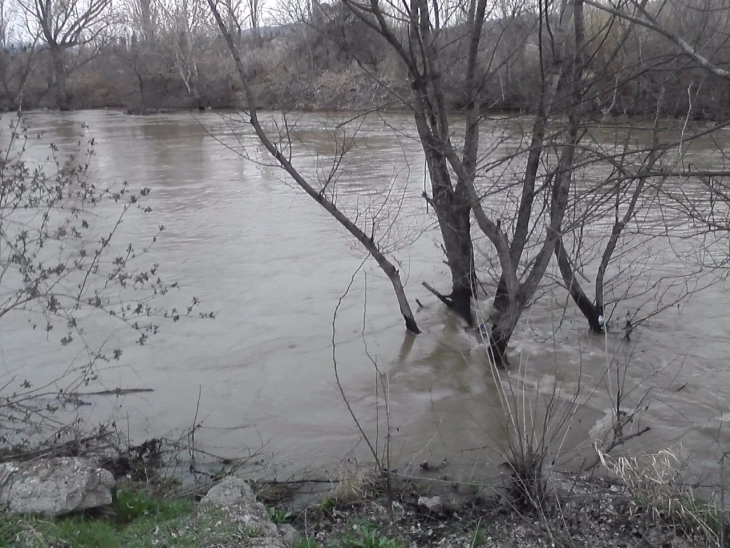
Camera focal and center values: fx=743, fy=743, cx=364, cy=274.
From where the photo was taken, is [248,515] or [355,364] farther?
[355,364]

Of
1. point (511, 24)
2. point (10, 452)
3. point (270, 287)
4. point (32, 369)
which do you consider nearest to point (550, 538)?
point (10, 452)

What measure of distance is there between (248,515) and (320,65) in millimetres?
23047

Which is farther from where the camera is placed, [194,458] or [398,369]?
[398,369]

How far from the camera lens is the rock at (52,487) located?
12.3ft

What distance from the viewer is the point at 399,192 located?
14.0m

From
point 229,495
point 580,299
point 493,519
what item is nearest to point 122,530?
point 229,495

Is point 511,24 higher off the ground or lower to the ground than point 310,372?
higher

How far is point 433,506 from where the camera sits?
431 centimetres

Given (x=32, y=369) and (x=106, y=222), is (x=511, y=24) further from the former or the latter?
(x=106, y=222)

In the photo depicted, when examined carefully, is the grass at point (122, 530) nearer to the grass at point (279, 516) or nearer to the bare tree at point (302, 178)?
the grass at point (279, 516)

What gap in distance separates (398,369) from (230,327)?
2078mm

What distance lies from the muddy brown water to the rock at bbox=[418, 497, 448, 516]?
500 millimetres

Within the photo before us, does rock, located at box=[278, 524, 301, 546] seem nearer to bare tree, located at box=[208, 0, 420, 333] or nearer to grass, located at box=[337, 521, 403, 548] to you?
grass, located at box=[337, 521, 403, 548]

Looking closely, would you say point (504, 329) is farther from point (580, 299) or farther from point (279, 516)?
point (279, 516)
